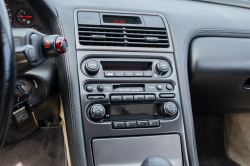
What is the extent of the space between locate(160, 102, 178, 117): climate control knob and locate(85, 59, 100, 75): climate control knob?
0.36 m

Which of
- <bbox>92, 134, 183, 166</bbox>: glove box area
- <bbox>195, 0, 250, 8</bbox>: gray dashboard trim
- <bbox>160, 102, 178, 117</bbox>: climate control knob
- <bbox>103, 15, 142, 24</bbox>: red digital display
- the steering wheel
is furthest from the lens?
<bbox>195, 0, 250, 8</bbox>: gray dashboard trim

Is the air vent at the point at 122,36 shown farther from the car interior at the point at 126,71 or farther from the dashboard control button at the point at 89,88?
the dashboard control button at the point at 89,88

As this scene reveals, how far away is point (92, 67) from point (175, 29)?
0.52m

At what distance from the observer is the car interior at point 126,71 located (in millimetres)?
1021

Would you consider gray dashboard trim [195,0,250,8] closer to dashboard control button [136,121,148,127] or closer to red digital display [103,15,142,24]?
red digital display [103,15,142,24]

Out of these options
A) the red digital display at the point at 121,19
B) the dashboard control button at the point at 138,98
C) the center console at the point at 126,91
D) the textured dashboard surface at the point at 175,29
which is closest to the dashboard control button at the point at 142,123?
the center console at the point at 126,91

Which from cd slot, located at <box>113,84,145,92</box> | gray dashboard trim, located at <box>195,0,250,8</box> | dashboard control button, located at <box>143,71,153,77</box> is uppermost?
gray dashboard trim, located at <box>195,0,250,8</box>

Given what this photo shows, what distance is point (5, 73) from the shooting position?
503 millimetres

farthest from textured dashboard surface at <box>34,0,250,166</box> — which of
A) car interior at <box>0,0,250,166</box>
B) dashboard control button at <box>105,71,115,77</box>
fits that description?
dashboard control button at <box>105,71,115,77</box>

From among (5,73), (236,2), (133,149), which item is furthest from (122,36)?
(236,2)

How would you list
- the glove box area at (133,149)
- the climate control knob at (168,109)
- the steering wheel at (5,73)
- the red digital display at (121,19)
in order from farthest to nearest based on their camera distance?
the red digital display at (121,19) < the climate control knob at (168,109) < the glove box area at (133,149) < the steering wheel at (5,73)

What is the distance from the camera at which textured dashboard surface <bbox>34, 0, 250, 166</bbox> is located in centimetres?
104

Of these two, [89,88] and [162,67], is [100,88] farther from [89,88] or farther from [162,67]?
[162,67]

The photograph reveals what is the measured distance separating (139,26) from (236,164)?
58.7 inches
